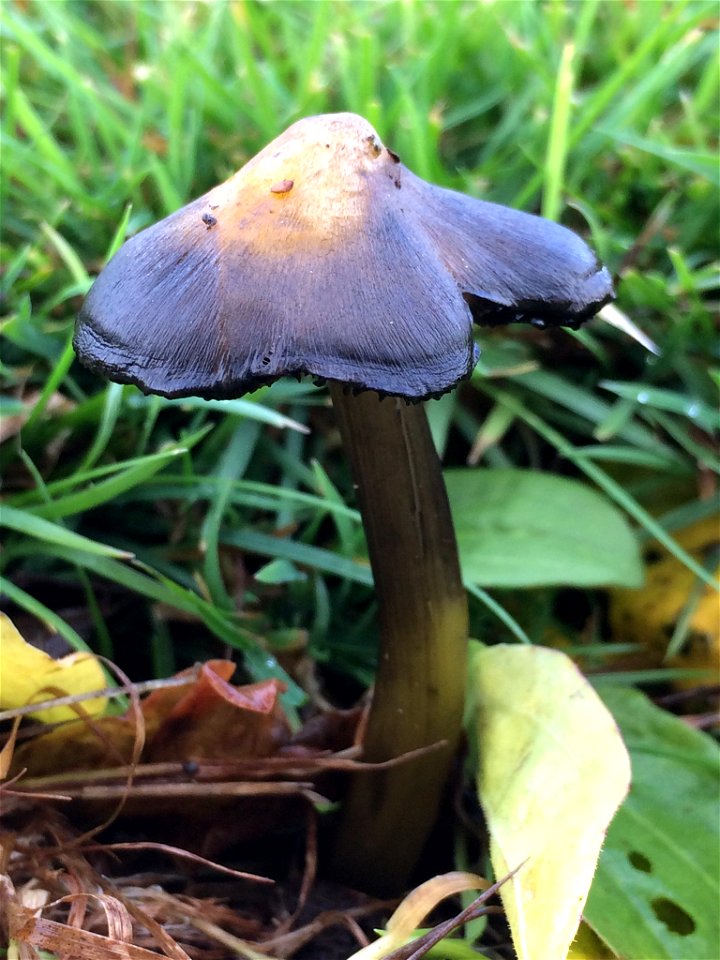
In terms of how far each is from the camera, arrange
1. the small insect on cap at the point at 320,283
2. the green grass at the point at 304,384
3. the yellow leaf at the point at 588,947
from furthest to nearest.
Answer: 1. the green grass at the point at 304,384
2. the yellow leaf at the point at 588,947
3. the small insect on cap at the point at 320,283

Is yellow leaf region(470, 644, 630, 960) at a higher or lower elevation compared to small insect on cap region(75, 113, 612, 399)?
lower

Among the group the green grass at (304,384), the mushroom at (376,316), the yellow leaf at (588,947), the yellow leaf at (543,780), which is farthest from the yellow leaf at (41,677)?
the yellow leaf at (588,947)

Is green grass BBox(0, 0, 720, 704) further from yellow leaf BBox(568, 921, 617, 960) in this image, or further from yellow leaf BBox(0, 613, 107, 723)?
yellow leaf BBox(568, 921, 617, 960)

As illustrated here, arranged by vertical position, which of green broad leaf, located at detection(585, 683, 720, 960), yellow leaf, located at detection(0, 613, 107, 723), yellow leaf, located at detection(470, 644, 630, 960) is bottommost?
green broad leaf, located at detection(585, 683, 720, 960)

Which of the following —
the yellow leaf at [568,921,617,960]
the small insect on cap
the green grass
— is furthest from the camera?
the green grass

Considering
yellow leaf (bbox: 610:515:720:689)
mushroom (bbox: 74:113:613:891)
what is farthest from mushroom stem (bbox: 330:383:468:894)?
yellow leaf (bbox: 610:515:720:689)

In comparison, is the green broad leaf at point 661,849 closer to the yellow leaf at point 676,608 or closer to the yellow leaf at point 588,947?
the yellow leaf at point 588,947

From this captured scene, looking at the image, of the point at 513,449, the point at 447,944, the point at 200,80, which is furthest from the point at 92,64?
the point at 447,944

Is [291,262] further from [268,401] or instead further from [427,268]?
[268,401]
